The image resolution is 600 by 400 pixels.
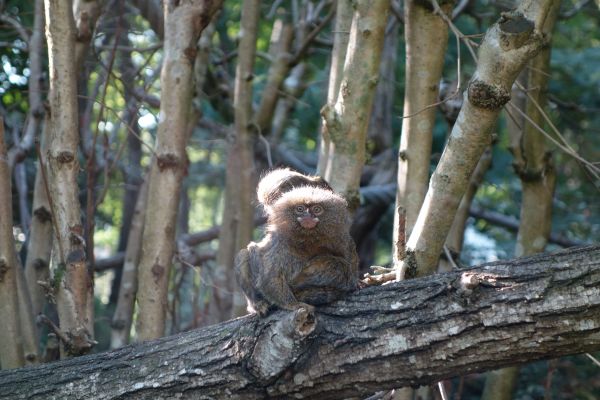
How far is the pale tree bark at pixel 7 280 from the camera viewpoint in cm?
504

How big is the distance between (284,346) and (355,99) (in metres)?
2.11

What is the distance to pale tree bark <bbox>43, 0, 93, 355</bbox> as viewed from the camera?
521 cm

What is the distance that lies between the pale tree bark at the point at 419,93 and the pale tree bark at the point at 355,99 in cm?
22

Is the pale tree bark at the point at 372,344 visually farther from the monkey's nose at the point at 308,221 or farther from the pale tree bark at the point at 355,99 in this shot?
the pale tree bark at the point at 355,99

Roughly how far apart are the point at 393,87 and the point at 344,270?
560 centimetres

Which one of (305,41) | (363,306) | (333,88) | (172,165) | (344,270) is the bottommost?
(363,306)

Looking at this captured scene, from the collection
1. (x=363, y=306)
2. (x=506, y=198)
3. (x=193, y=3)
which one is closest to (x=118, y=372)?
(x=363, y=306)

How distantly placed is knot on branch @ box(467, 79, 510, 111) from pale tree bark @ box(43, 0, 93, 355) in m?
2.52

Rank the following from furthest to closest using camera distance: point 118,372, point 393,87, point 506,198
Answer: point 506,198 → point 393,87 → point 118,372

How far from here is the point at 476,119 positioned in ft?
14.0

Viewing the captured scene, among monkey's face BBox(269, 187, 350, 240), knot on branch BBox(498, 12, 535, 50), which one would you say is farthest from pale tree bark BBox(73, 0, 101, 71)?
knot on branch BBox(498, 12, 535, 50)

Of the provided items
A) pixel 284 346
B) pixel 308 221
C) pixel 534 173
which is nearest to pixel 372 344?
pixel 284 346

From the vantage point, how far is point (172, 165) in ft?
18.1

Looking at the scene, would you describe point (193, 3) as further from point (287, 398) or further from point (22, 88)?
point (22, 88)
